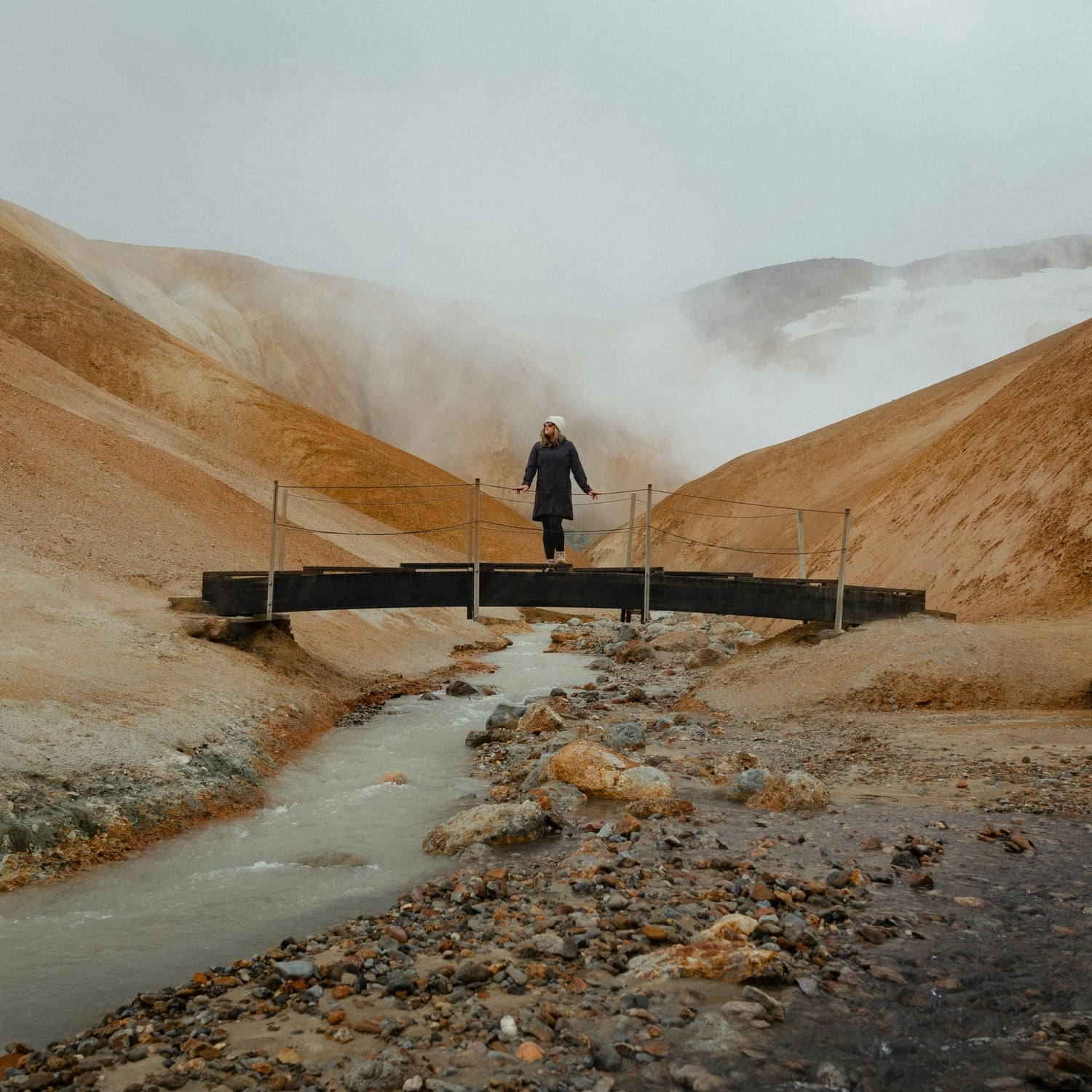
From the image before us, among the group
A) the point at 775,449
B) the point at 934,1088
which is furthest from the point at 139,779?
the point at 775,449

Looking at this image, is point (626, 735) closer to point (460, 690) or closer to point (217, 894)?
point (217, 894)

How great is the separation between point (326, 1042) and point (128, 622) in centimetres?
1130

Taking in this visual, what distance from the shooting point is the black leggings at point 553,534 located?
14.3 m

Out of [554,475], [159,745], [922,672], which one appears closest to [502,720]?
[554,475]

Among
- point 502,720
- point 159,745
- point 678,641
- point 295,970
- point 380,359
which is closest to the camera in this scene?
point 295,970

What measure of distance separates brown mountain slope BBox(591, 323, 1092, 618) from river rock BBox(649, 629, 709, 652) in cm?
279

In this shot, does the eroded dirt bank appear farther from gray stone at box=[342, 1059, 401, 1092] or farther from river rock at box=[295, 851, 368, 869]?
gray stone at box=[342, 1059, 401, 1092]

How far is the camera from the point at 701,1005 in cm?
487

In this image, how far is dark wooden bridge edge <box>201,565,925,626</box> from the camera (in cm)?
1565

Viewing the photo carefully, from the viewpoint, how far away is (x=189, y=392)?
170 feet

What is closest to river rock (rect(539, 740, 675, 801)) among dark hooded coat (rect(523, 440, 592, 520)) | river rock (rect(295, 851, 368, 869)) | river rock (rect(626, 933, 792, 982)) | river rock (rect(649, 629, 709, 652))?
river rock (rect(295, 851, 368, 869))

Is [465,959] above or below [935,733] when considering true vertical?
below

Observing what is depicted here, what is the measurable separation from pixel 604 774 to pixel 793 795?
1867 mm

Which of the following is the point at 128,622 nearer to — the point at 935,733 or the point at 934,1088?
the point at 935,733
